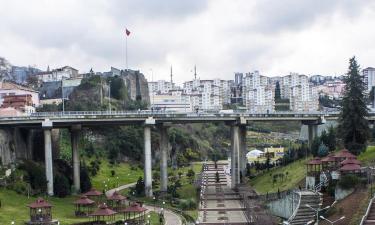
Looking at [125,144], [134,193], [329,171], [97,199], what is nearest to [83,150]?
[125,144]

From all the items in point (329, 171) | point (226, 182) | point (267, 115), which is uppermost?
point (267, 115)

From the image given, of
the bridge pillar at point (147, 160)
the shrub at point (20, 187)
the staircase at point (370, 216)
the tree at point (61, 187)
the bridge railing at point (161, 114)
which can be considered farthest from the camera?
the bridge pillar at point (147, 160)

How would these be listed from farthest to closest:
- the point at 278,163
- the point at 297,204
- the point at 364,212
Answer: the point at 278,163 < the point at 297,204 < the point at 364,212

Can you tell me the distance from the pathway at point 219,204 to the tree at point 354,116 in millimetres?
18237

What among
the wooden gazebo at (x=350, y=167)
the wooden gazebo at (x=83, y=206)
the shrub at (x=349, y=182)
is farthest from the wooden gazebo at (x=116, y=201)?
the shrub at (x=349, y=182)

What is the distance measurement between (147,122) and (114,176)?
26.5m

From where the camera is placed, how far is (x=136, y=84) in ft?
627

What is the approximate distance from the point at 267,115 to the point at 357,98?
23477mm

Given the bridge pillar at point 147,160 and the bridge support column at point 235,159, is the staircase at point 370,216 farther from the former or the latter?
the bridge support column at point 235,159

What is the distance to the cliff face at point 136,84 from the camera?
181125 millimetres

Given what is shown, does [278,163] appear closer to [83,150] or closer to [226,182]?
[226,182]

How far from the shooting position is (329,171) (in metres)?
65.2

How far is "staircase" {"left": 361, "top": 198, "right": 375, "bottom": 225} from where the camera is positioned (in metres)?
43.8

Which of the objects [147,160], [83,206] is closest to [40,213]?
[83,206]
